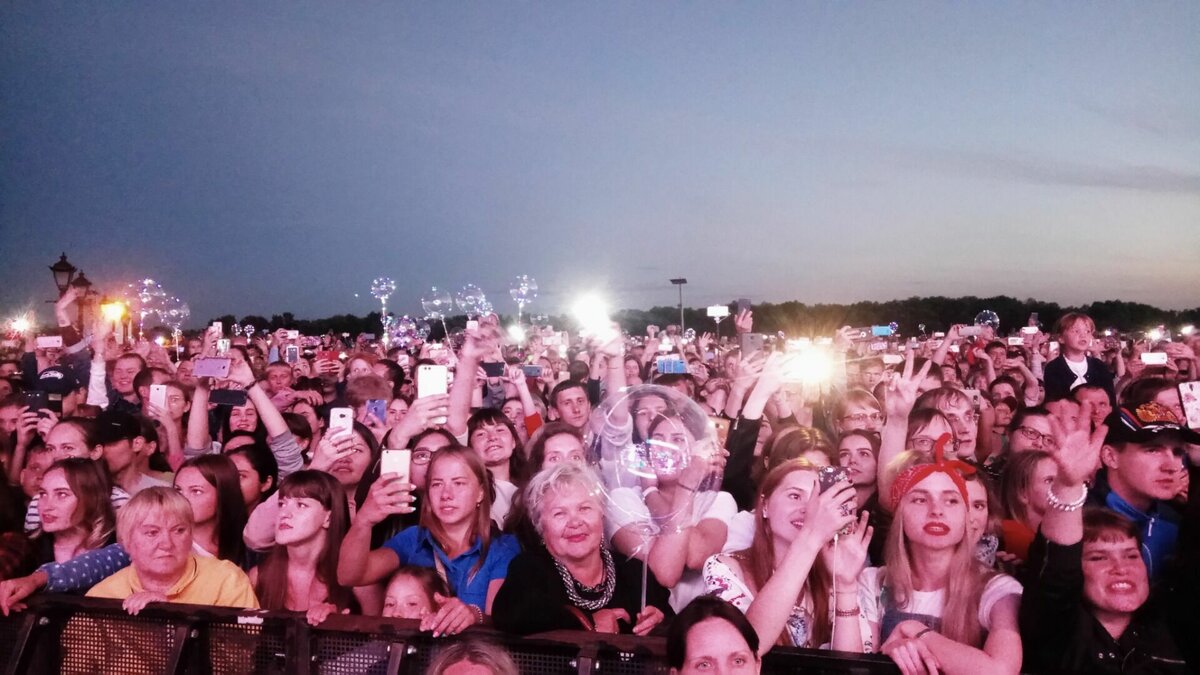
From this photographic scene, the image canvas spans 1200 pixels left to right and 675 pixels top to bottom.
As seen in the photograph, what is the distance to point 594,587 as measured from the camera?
3.48m

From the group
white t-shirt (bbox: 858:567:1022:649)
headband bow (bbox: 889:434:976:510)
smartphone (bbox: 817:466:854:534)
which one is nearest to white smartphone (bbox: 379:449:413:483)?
smartphone (bbox: 817:466:854:534)

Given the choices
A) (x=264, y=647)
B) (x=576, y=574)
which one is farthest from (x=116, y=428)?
(x=576, y=574)

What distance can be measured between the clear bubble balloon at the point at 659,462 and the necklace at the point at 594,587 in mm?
177

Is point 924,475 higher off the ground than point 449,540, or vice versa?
point 924,475

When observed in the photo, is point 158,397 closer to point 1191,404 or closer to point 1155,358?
point 1191,404

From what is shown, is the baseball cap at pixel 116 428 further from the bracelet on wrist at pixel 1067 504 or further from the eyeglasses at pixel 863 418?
the bracelet on wrist at pixel 1067 504

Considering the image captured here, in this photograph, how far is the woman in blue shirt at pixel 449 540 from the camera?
3.79m

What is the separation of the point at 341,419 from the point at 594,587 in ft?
5.49

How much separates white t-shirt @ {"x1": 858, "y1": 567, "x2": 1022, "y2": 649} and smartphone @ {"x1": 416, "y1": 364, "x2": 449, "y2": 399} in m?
2.64

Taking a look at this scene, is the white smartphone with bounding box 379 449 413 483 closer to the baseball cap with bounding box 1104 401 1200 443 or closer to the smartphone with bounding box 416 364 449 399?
the smartphone with bounding box 416 364 449 399

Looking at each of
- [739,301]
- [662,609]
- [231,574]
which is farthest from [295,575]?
[739,301]

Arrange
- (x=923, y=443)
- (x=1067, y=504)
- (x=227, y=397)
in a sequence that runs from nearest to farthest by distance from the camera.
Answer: (x=1067, y=504) → (x=923, y=443) → (x=227, y=397)

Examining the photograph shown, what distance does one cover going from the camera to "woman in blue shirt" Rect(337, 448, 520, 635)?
3.79 metres

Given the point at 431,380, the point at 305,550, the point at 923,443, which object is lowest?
the point at 305,550
